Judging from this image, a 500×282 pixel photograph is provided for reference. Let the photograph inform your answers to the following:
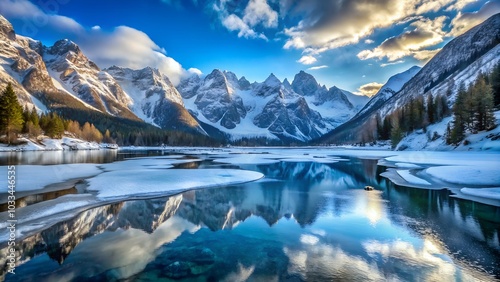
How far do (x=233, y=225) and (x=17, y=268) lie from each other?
10.4m

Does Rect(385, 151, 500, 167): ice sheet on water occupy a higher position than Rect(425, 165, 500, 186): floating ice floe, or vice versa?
Rect(385, 151, 500, 167): ice sheet on water

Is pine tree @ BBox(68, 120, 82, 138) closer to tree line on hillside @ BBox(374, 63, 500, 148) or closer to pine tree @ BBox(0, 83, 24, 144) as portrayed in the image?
pine tree @ BBox(0, 83, 24, 144)

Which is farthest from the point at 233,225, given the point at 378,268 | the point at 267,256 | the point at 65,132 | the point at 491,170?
the point at 65,132

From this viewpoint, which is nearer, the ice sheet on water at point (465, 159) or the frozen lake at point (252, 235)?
the frozen lake at point (252, 235)

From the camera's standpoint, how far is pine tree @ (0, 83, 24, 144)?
83125mm

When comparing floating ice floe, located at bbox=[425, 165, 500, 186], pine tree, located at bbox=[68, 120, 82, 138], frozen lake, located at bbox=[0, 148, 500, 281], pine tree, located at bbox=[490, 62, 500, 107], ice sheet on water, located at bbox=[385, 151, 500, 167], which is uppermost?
pine tree, located at bbox=[490, 62, 500, 107]

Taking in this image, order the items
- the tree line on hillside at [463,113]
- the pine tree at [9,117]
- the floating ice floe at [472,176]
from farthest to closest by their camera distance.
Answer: the pine tree at [9,117] < the tree line on hillside at [463,113] < the floating ice floe at [472,176]

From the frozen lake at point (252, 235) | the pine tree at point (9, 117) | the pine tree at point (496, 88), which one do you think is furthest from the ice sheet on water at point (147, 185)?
the pine tree at point (496, 88)

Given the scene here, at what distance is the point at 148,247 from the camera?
1274 cm

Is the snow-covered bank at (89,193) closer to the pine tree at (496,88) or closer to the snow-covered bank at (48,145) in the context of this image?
the snow-covered bank at (48,145)

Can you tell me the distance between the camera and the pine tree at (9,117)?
273ft

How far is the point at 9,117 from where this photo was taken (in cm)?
8344

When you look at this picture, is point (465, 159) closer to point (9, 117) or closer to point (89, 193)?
point (89, 193)

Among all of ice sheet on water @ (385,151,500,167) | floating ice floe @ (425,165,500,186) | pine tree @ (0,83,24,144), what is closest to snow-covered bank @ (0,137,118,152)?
pine tree @ (0,83,24,144)
